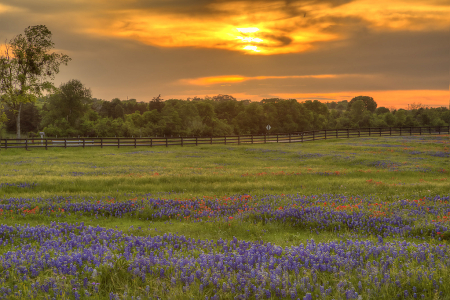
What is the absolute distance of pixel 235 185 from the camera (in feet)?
48.5

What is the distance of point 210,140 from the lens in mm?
50844

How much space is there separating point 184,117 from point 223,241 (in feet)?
346

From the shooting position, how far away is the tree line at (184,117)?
3551 inches

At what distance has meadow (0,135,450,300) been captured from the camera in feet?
13.2

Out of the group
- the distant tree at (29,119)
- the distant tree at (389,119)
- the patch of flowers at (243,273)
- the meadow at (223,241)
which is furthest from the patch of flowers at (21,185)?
the distant tree at (389,119)

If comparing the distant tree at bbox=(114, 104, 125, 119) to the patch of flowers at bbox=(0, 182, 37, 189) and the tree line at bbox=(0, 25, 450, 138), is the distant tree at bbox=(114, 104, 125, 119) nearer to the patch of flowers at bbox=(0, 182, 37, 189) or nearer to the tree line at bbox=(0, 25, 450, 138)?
the tree line at bbox=(0, 25, 450, 138)

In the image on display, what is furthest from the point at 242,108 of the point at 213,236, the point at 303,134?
the point at 213,236

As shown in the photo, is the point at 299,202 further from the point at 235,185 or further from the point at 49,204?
the point at 49,204

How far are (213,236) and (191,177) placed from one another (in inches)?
368

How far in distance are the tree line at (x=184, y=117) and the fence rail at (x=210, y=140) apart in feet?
114

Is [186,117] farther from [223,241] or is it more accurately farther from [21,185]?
[223,241]

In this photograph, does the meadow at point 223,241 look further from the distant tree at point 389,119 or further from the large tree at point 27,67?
the distant tree at point 389,119

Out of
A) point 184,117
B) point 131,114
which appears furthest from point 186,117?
point 131,114

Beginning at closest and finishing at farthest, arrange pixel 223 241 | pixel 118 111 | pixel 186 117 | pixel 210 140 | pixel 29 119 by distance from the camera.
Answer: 1. pixel 223 241
2. pixel 210 140
3. pixel 186 117
4. pixel 118 111
5. pixel 29 119
